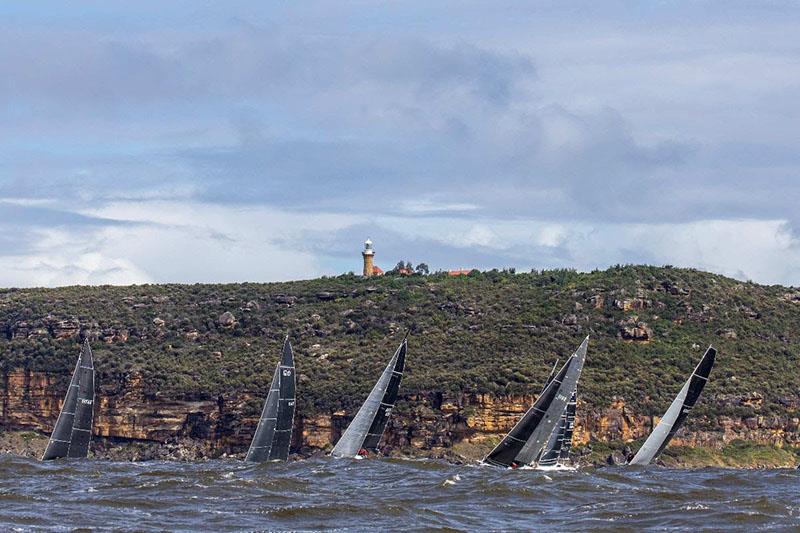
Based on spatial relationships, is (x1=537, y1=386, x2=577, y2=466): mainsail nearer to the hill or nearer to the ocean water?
the ocean water

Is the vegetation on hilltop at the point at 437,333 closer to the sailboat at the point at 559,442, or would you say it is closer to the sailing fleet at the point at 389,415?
the sailing fleet at the point at 389,415

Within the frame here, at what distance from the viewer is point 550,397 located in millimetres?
76750

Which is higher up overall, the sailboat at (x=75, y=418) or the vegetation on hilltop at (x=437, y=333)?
the vegetation on hilltop at (x=437, y=333)

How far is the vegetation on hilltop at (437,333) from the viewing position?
112m

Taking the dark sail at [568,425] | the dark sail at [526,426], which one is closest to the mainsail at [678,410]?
the dark sail at [568,425]

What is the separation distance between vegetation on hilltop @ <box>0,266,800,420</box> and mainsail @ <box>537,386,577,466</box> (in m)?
26.7

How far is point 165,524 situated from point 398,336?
2784 inches

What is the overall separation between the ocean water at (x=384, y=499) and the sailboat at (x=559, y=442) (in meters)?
2.61

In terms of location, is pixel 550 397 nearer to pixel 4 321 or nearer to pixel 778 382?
pixel 778 382

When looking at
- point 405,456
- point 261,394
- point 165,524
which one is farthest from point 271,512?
point 261,394

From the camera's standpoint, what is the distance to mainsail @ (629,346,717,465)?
8100 centimetres

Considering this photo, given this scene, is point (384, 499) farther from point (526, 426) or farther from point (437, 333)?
point (437, 333)

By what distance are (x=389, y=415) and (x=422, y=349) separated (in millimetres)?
35350

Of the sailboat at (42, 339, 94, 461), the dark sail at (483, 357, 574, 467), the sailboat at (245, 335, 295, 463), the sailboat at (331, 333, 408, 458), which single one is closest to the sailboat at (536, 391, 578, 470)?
the dark sail at (483, 357, 574, 467)
